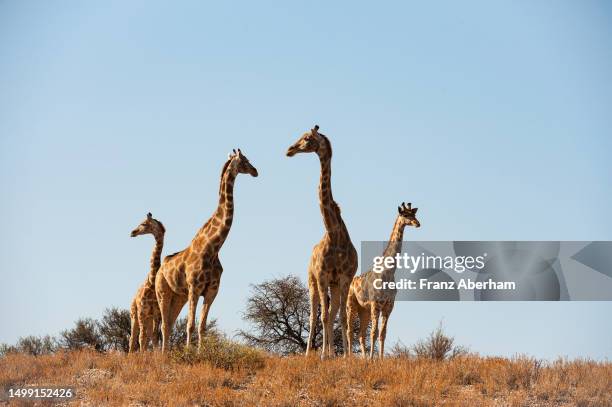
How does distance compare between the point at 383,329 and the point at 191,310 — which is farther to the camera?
the point at 383,329

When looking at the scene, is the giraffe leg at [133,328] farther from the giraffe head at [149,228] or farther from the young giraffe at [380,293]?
the young giraffe at [380,293]

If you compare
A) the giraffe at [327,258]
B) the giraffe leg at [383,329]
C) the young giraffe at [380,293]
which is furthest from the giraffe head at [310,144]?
the giraffe leg at [383,329]

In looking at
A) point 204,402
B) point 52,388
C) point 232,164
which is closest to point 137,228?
point 232,164

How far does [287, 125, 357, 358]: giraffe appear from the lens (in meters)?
21.7

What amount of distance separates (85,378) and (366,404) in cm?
654

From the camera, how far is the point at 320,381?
1928 cm

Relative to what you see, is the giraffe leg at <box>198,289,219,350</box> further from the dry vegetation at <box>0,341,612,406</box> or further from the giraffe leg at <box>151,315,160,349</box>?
the giraffe leg at <box>151,315,160,349</box>

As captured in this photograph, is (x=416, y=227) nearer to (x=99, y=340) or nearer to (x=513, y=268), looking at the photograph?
(x=513, y=268)

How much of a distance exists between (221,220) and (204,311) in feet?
7.17

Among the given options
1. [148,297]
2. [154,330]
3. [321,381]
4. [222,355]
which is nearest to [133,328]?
[154,330]

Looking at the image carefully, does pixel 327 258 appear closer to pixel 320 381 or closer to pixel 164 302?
pixel 320 381

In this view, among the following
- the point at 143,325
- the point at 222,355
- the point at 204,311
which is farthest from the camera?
the point at 143,325

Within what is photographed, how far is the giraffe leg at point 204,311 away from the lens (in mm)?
21719

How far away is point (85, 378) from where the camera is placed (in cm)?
2122
